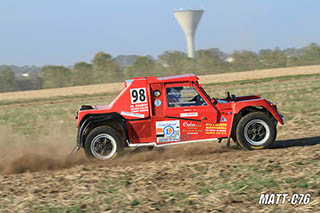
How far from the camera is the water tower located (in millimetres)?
92625

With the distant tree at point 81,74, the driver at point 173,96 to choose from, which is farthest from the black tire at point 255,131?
the distant tree at point 81,74

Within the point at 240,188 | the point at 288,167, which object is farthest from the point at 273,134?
the point at 240,188

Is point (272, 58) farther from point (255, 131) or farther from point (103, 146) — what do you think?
point (103, 146)

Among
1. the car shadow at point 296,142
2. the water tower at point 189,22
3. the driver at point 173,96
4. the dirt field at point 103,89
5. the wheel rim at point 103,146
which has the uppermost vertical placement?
the water tower at point 189,22

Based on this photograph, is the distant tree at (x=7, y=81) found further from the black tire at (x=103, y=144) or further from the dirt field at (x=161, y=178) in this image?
the black tire at (x=103, y=144)

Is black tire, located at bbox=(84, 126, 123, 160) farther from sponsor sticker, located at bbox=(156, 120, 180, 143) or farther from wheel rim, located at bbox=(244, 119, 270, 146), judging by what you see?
wheel rim, located at bbox=(244, 119, 270, 146)

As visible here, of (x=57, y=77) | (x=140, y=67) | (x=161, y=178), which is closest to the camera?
(x=161, y=178)

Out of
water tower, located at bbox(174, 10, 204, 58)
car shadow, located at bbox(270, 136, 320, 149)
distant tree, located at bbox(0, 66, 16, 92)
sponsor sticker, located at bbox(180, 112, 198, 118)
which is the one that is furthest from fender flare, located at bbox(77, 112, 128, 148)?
water tower, located at bbox(174, 10, 204, 58)

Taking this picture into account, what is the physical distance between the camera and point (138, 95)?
29.5 ft

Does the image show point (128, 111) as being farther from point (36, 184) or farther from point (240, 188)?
point (240, 188)

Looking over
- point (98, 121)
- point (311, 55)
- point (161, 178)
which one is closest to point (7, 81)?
point (311, 55)

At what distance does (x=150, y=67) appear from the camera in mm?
48625

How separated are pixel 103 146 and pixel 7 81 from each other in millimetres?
42518

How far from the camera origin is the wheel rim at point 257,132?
9.11 meters
